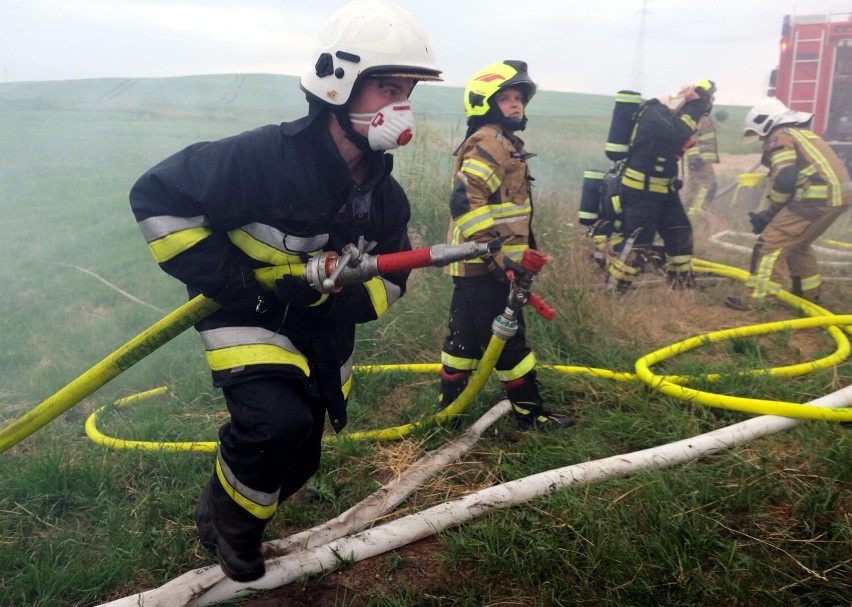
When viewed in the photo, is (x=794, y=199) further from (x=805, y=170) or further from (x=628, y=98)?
(x=628, y=98)

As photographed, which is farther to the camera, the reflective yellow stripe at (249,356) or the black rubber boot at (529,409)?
the black rubber boot at (529,409)

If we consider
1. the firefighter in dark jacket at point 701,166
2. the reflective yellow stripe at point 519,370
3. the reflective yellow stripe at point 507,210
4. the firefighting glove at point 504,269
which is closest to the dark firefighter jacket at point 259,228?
the firefighting glove at point 504,269

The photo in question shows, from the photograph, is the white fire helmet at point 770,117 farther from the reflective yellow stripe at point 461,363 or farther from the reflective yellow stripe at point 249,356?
the reflective yellow stripe at point 249,356

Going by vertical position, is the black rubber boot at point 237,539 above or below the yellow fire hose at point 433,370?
below

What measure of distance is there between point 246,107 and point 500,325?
1492 cm

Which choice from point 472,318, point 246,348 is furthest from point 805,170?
point 246,348

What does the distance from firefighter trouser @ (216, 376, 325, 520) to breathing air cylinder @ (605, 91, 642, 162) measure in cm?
499

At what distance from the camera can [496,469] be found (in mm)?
3230

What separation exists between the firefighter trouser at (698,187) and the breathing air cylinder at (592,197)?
411 centimetres

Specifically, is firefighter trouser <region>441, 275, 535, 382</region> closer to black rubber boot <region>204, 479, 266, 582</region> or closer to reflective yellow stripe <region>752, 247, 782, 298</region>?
black rubber boot <region>204, 479, 266, 582</region>

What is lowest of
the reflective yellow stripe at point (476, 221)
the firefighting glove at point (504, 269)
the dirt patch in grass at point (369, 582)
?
the dirt patch in grass at point (369, 582)

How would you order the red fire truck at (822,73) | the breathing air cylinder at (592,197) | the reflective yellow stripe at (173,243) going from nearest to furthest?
the reflective yellow stripe at (173,243) < the breathing air cylinder at (592,197) < the red fire truck at (822,73)

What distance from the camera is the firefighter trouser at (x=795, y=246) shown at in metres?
6.05

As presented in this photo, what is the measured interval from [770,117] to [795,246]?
1.24 metres
